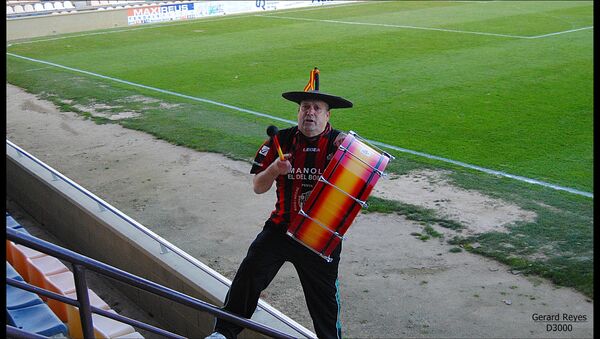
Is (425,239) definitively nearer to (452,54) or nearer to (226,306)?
(226,306)

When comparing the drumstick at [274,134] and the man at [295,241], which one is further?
the man at [295,241]

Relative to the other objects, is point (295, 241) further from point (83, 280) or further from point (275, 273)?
point (83, 280)

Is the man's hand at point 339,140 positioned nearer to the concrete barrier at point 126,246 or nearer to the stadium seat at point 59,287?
the concrete barrier at point 126,246

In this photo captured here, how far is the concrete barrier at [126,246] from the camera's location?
219 inches

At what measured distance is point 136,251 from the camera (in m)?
6.53

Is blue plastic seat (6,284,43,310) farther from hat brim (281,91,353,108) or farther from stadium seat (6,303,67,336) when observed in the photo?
hat brim (281,91,353,108)

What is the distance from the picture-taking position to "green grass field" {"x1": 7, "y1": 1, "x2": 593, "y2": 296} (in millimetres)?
8969

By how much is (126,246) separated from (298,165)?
2941 mm

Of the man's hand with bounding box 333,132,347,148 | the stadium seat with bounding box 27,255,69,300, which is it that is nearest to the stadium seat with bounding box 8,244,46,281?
the stadium seat with bounding box 27,255,69,300

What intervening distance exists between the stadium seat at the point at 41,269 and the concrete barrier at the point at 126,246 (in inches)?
25.6

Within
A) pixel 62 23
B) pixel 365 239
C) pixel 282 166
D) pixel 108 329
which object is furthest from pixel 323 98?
pixel 62 23

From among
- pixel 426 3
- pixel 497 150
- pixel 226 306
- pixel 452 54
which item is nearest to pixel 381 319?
pixel 226 306

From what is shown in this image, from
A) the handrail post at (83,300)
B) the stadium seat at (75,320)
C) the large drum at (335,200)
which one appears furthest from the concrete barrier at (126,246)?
the handrail post at (83,300)

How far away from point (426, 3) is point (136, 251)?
25.0 m
